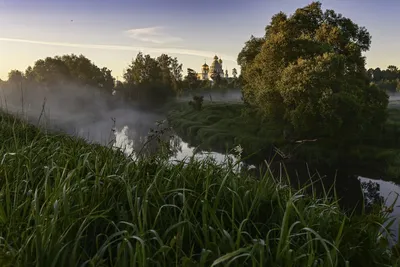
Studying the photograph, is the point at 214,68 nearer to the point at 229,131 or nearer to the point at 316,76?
the point at 229,131

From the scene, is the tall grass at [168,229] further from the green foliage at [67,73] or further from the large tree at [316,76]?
the green foliage at [67,73]

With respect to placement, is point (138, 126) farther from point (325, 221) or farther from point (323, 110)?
point (325, 221)

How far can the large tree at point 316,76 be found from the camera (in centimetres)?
2342

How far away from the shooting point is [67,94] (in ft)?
214

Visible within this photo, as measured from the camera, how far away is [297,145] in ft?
90.2

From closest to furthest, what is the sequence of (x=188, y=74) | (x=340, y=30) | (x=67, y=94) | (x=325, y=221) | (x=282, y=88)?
(x=325, y=221) < (x=282, y=88) < (x=340, y=30) < (x=67, y=94) < (x=188, y=74)

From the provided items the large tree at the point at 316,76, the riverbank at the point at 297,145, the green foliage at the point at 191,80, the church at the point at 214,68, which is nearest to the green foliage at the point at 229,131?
the riverbank at the point at 297,145

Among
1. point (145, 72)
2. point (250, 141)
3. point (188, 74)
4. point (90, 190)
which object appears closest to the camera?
point (90, 190)

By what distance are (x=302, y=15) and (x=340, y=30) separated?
328 centimetres

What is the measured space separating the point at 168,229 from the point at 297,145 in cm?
2537

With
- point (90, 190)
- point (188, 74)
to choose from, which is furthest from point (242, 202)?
point (188, 74)

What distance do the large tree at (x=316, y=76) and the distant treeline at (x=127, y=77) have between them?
40.0 metres

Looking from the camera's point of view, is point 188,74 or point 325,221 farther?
point 188,74

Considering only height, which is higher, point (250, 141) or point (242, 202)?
point (242, 202)
